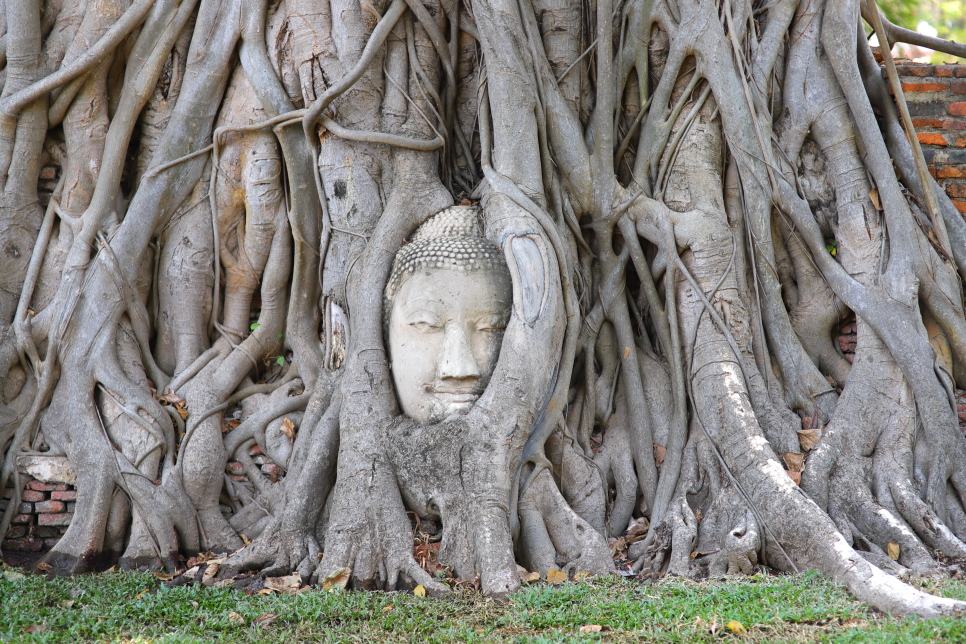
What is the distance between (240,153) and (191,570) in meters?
2.16

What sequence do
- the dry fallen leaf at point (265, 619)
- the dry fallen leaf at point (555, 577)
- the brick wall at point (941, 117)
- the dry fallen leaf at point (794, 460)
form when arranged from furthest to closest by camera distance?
the brick wall at point (941, 117), the dry fallen leaf at point (794, 460), the dry fallen leaf at point (555, 577), the dry fallen leaf at point (265, 619)

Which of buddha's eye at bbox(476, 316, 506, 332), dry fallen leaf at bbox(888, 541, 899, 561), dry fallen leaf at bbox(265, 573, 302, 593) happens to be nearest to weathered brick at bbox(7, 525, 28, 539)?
dry fallen leaf at bbox(265, 573, 302, 593)

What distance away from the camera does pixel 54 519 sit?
3.95 meters

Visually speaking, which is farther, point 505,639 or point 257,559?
point 257,559

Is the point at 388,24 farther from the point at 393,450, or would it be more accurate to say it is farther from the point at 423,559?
the point at 423,559

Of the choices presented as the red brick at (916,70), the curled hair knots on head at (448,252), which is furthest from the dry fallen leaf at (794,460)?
the red brick at (916,70)

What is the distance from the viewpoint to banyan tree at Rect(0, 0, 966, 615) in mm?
3449

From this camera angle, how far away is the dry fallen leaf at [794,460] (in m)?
3.55

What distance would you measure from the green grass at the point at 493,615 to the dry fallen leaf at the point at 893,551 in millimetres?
317

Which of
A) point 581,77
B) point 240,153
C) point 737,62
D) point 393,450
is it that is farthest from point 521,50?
point 393,450

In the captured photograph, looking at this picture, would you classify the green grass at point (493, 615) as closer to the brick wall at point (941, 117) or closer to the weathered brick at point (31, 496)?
the weathered brick at point (31, 496)

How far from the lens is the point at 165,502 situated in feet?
12.4

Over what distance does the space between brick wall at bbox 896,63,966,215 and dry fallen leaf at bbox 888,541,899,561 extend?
2.27m

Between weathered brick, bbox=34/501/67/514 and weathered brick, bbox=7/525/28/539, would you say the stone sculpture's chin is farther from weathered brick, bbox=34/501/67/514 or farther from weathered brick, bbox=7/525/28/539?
weathered brick, bbox=7/525/28/539
